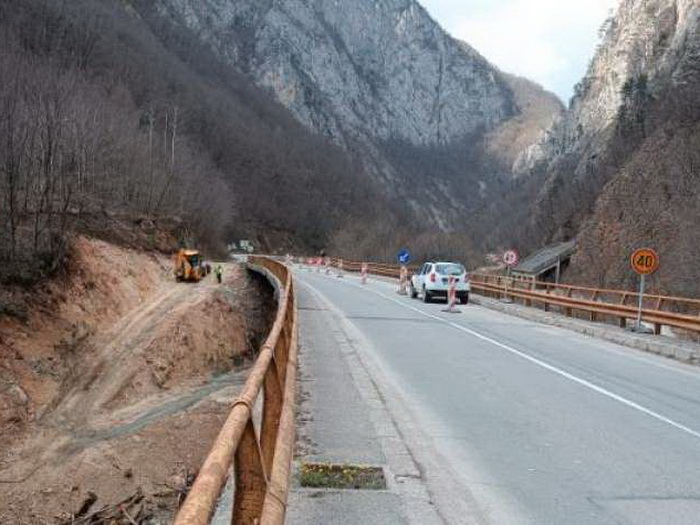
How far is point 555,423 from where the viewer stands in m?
8.14

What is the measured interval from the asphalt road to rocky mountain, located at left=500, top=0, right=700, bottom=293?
91.4ft

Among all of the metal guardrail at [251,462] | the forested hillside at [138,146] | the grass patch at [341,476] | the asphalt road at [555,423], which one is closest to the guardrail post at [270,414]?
the metal guardrail at [251,462]

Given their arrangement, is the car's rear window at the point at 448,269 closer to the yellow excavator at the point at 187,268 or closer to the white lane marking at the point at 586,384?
the white lane marking at the point at 586,384

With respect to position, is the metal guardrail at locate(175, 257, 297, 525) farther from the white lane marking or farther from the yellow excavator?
the yellow excavator

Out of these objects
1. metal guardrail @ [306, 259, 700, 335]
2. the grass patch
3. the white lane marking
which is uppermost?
metal guardrail @ [306, 259, 700, 335]

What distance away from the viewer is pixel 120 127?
73.6 meters

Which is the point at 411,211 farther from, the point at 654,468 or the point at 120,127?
the point at 654,468

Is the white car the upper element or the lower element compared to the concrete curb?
upper

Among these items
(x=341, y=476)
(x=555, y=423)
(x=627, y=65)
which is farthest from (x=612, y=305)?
(x=627, y=65)

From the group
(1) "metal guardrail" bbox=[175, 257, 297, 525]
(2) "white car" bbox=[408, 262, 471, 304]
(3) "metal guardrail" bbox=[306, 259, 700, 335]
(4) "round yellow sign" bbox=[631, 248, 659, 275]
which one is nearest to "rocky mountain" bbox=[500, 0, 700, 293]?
(3) "metal guardrail" bbox=[306, 259, 700, 335]

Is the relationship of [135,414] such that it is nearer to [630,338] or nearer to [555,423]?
[630,338]

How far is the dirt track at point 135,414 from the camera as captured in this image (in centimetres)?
1422

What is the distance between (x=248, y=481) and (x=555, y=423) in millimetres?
5117

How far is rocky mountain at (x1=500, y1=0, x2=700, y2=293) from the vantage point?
5066 cm
